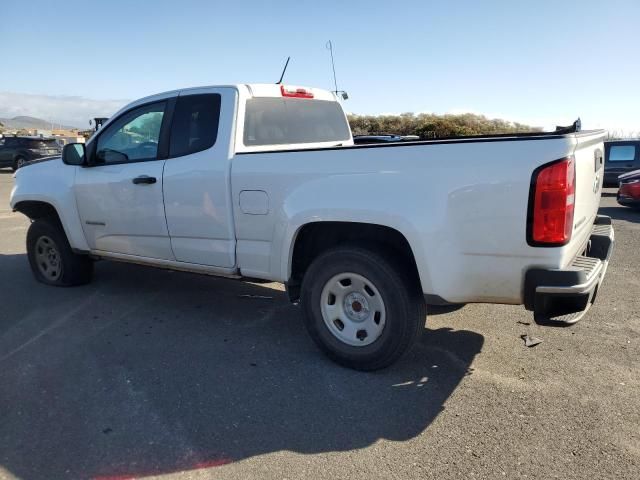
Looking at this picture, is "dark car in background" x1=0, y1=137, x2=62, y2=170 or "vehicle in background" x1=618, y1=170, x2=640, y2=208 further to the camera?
"dark car in background" x1=0, y1=137, x2=62, y2=170

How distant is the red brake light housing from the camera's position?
4.87 meters

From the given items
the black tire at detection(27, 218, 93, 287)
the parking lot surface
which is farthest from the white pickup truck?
the parking lot surface

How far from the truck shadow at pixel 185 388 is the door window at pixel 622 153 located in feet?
42.6

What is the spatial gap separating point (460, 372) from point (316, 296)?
3.72ft

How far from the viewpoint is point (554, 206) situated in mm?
2820

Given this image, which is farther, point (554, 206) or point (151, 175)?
point (151, 175)

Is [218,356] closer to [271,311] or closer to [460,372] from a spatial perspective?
[271,311]

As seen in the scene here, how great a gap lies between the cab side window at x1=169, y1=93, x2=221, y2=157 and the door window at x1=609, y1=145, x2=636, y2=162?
13.9 m

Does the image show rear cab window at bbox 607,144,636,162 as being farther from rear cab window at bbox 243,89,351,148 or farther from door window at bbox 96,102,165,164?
door window at bbox 96,102,165,164

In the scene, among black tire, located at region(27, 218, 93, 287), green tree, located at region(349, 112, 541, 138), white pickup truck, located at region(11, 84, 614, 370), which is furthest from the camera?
green tree, located at region(349, 112, 541, 138)

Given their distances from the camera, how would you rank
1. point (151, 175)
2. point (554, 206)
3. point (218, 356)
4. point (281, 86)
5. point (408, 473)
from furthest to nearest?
point (281, 86)
point (151, 175)
point (218, 356)
point (554, 206)
point (408, 473)

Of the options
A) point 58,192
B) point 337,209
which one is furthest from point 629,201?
point 58,192

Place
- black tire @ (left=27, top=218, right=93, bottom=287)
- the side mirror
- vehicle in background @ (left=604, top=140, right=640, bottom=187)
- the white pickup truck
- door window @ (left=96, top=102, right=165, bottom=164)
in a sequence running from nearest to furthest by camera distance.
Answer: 1. the white pickup truck
2. door window @ (left=96, top=102, right=165, bottom=164)
3. the side mirror
4. black tire @ (left=27, top=218, right=93, bottom=287)
5. vehicle in background @ (left=604, top=140, right=640, bottom=187)

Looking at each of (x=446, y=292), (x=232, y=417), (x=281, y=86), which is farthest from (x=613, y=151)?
(x=232, y=417)
